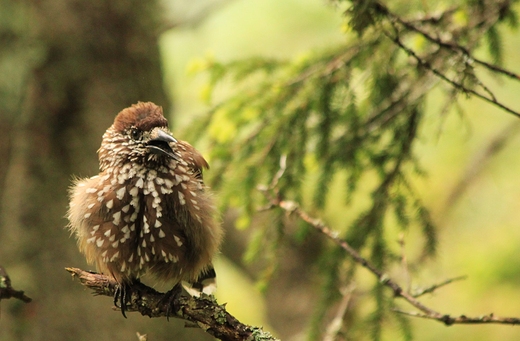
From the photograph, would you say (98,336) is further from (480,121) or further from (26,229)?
(480,121)

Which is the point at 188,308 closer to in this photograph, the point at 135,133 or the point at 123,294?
the point at 123,294

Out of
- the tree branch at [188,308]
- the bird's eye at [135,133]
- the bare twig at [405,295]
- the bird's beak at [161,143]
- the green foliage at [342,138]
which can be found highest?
the green foliage at [342,138]

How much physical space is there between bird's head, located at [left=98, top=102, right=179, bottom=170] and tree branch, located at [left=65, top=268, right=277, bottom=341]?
70 cm

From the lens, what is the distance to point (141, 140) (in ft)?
11.4

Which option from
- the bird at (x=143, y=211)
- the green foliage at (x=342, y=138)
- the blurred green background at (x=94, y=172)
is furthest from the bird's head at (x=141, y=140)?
the blurred green background at (x=94, y=172)

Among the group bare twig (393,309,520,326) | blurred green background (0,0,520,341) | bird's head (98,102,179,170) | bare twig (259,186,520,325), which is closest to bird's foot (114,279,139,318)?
bird's head (98,102,179,170)

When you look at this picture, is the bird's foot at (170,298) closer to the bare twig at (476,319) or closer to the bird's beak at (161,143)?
the bird's beak at (161,143)

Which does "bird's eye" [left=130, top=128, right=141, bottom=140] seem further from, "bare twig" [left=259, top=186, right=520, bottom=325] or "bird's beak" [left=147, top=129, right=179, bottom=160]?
"bare twig" [left=259, top=186, right=520, bottom=325]

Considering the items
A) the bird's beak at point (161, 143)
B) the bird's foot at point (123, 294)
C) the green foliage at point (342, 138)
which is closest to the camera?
the bird's beak at point (161, 143)

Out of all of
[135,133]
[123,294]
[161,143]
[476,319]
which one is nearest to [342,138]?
[161,143]

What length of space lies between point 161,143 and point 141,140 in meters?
0.13

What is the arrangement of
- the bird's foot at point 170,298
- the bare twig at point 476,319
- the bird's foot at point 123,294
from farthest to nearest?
the bird's foot at point 123,294 < the bird's foot at point 170,298 < the bare twig at point 476,319

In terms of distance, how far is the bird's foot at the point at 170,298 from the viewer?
3.19 metres

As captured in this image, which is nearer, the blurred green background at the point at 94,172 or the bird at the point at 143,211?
the bird at the point at 143,211
